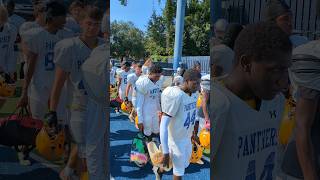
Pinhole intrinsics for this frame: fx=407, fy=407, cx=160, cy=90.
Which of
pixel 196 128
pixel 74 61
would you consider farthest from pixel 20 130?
pixel 196 128

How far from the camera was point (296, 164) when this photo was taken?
1.68 meters

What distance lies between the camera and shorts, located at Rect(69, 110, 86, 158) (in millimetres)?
1484

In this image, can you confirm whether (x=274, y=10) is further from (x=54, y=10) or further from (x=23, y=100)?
(x=23, y=100)

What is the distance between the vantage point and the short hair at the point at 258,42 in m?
1.43

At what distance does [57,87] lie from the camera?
1.47 metres

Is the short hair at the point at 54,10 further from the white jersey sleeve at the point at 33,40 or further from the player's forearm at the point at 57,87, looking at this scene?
the player's forearm at the point at 57,87

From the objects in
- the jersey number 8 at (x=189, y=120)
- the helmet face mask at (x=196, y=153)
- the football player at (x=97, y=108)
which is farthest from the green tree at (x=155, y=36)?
the helmet face mask at (x=196, y=153)

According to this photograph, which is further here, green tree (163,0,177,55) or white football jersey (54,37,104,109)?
green tree (163,0,177,55)

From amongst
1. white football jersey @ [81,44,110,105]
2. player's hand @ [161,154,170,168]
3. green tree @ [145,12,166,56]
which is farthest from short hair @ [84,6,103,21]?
player's hand @ [161,154,170,168]

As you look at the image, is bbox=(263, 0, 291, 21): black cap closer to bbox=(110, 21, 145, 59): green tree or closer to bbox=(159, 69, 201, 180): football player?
bbox=(110, 21, 145, 59): green tree

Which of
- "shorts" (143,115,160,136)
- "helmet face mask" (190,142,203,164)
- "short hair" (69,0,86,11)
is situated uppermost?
"short hair" (69,0,86,11)

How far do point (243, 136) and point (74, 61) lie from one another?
0.66m

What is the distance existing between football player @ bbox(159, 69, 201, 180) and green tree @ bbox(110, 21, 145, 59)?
1.05 m

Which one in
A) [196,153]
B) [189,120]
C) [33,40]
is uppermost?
[33,40]
